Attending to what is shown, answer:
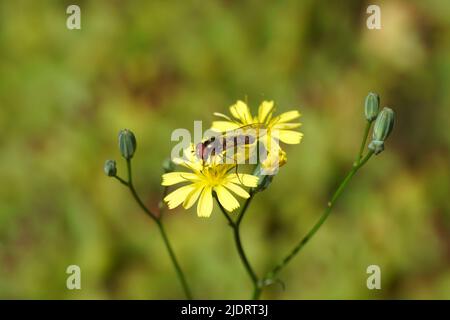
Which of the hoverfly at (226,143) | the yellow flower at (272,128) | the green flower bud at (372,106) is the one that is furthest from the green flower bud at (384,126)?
the hoverfly at (226,143)

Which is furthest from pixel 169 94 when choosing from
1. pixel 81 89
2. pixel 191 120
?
pixel 81 89

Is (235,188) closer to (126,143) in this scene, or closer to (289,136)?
(289,136)

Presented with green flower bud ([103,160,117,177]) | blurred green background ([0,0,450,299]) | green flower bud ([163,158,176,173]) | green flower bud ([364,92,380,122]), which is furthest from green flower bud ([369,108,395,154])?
blurred green background ([0,0,450,299])

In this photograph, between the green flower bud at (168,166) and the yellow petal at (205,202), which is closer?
the yellow petal at (205,202)

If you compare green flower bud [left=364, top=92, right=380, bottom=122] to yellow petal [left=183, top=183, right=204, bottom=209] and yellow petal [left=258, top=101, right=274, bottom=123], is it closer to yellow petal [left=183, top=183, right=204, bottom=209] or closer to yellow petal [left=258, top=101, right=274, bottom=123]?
yellow petal [left=258, top=101, right=274, bottom=123]

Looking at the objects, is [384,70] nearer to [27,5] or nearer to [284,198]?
[284,198]

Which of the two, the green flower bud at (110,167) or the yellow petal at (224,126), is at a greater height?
the yellow petal at (224,126)

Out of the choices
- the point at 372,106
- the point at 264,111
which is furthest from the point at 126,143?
the point at 372,106

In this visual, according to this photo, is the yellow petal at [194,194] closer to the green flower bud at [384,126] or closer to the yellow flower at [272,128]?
the yellow flower at [272,128]
